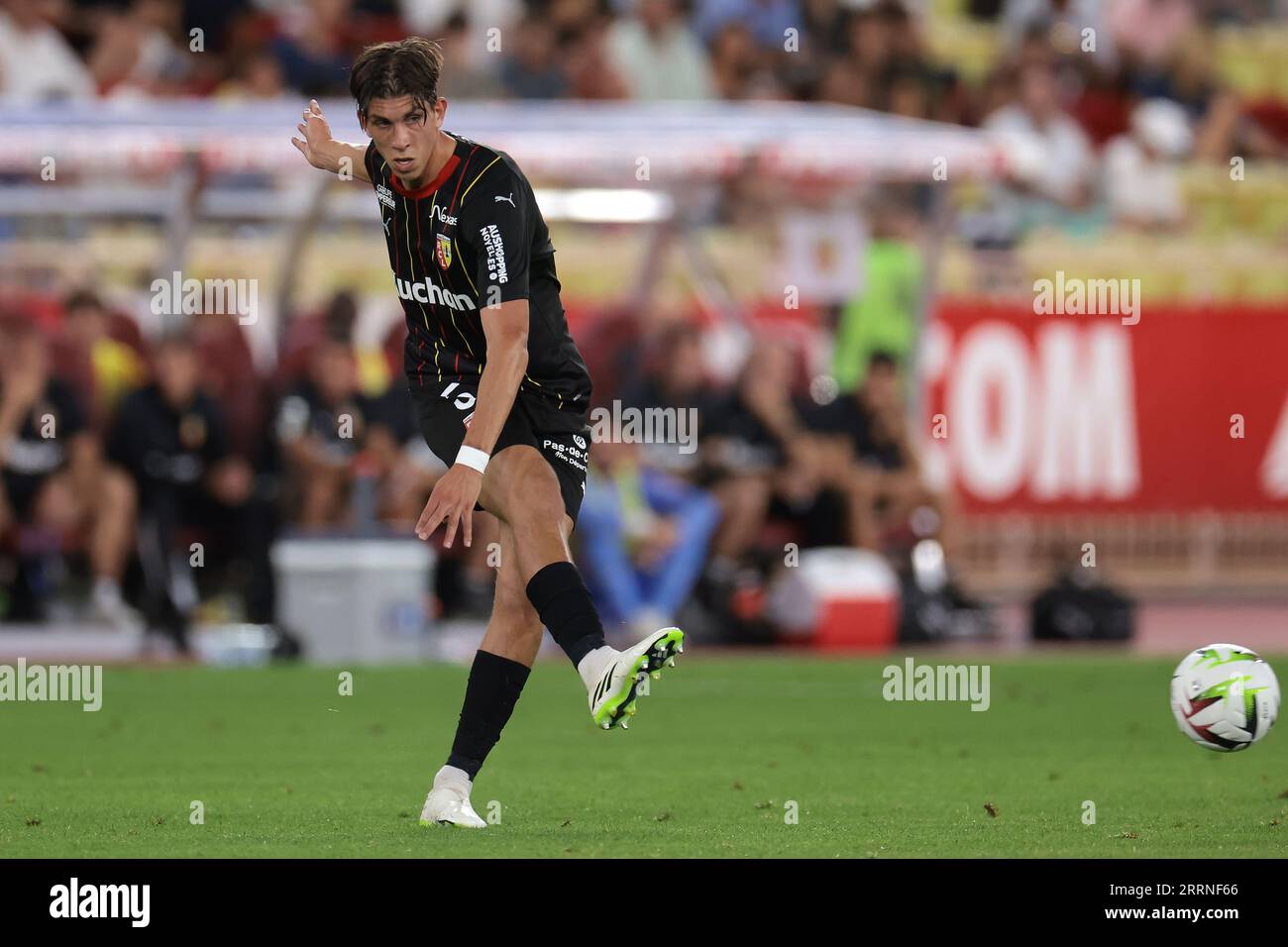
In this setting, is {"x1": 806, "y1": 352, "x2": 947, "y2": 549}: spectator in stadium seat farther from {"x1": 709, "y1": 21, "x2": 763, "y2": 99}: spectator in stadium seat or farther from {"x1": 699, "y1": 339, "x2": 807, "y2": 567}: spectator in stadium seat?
{"x1": 709, "y1": 21, "x2": 763, "y2": 99}: spectator in stadium seat

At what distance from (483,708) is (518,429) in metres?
0.95

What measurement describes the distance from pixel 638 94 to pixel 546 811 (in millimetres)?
13977

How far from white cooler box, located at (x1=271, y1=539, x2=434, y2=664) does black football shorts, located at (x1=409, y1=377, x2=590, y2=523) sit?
7.53 m

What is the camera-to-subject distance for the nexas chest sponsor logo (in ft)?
26.0

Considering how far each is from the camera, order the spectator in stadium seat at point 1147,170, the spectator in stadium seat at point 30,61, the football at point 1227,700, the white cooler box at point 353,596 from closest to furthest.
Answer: the football at point 1227,700 → the white cooler box at point 353,596 → the spectator in stadium seat at point 30,61 → the spectator in stadium seat at point 1147,170

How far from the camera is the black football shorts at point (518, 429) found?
8039 mm

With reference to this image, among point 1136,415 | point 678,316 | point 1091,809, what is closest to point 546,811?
point 1091,809

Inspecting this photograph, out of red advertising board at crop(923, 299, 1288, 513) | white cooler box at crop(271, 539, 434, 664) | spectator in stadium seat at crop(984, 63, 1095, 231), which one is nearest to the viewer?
white cooler box at crop(271, 539, 434, 664)

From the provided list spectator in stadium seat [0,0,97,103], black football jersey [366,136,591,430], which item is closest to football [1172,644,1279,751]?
black football jersey [366,136,591,430]

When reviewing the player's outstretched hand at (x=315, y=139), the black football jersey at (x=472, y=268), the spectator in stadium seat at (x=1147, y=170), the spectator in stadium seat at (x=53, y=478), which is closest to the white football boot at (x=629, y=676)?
the black football jersey at (x=472, y=268)

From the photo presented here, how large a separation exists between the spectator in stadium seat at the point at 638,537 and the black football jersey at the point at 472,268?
8240mm

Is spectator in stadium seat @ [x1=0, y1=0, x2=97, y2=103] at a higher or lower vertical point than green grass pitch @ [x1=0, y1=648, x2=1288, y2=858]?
higher

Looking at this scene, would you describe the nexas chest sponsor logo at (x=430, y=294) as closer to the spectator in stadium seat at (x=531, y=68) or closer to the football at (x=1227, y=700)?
the football at (x=1227, y=700)
